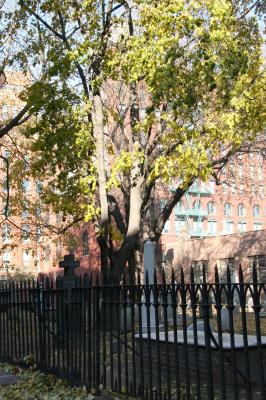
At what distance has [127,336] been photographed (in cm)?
736

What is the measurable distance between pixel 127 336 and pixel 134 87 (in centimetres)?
1190

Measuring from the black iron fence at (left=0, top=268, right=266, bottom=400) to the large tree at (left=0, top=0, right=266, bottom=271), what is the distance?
5.84 metres

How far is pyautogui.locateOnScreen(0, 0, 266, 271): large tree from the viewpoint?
12641mm

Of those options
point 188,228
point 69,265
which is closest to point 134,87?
point 69,265

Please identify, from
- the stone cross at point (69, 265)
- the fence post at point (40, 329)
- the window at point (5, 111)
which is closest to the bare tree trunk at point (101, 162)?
the stone cross at point (69, 265)

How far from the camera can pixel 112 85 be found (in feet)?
78.6

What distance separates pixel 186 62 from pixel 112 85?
Answer: 9.93m

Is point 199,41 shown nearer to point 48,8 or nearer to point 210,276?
point 48,8

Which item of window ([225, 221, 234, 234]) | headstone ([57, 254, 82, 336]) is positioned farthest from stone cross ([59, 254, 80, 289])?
window ([225, 221, 234, 234])

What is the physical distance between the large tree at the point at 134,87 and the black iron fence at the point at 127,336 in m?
5.84

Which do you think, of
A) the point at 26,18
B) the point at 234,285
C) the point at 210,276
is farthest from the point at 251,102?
the point at 210,276

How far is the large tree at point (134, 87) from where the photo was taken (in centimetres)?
1264

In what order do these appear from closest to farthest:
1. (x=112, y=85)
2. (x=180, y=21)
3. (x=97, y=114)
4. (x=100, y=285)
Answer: (x=100, y=285) < (x=180, y=21) < (x=97, y=114) < (x=112, y=85)

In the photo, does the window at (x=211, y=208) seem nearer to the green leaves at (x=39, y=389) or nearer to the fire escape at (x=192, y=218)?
the fire escape at (x=192, y=218)
